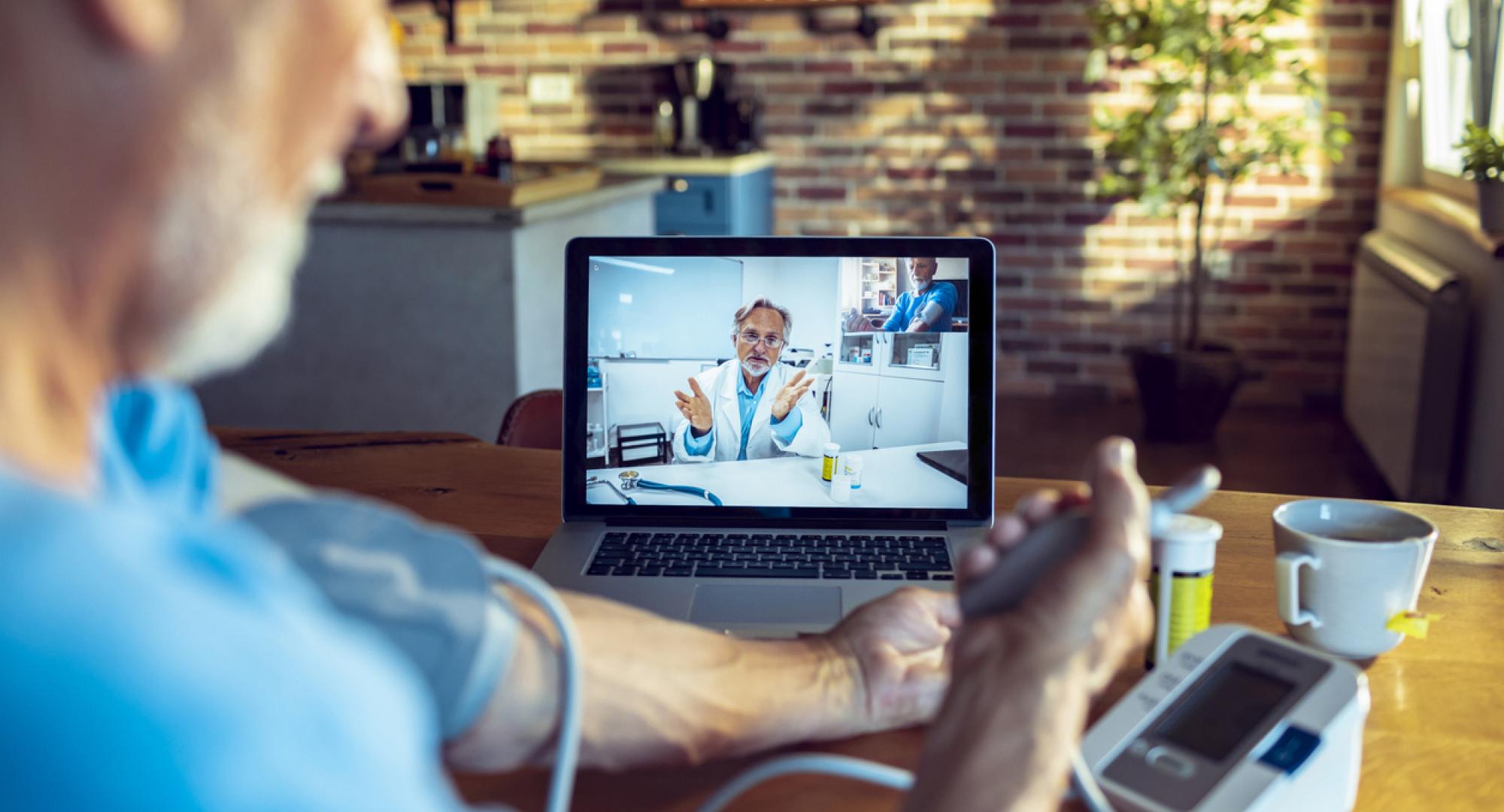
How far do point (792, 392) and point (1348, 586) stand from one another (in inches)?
19.6

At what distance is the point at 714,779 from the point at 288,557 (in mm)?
288

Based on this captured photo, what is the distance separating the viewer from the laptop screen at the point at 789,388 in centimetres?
117

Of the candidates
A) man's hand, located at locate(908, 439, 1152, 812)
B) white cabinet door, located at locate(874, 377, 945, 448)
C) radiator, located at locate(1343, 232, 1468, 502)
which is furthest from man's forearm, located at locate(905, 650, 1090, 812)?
radiator, located at locate(1343, 232, 1468, 502)

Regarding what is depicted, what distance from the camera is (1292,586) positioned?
0.88m

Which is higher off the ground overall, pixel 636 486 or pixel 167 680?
pixel 167 680

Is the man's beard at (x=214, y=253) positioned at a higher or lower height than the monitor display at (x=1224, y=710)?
higher

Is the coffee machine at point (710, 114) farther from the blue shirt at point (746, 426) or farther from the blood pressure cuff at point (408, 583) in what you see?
the blood pressure cuff at point (408, 583)

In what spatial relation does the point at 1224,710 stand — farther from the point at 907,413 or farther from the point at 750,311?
the point at 750,311

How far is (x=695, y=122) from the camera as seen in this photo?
4719mm

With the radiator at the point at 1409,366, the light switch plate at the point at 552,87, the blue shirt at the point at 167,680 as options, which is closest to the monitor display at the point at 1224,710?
the blue shirt at the point at 167,680

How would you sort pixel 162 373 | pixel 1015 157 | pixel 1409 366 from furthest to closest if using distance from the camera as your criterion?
pixel 1015 157, pixel 1409 366, pixel 162 373

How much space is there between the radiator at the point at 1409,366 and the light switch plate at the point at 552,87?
9.76 feet

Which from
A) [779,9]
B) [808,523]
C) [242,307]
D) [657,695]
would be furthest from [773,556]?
[779,9]

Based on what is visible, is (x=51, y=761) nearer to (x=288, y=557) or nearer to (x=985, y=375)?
(x=288, y=557)
